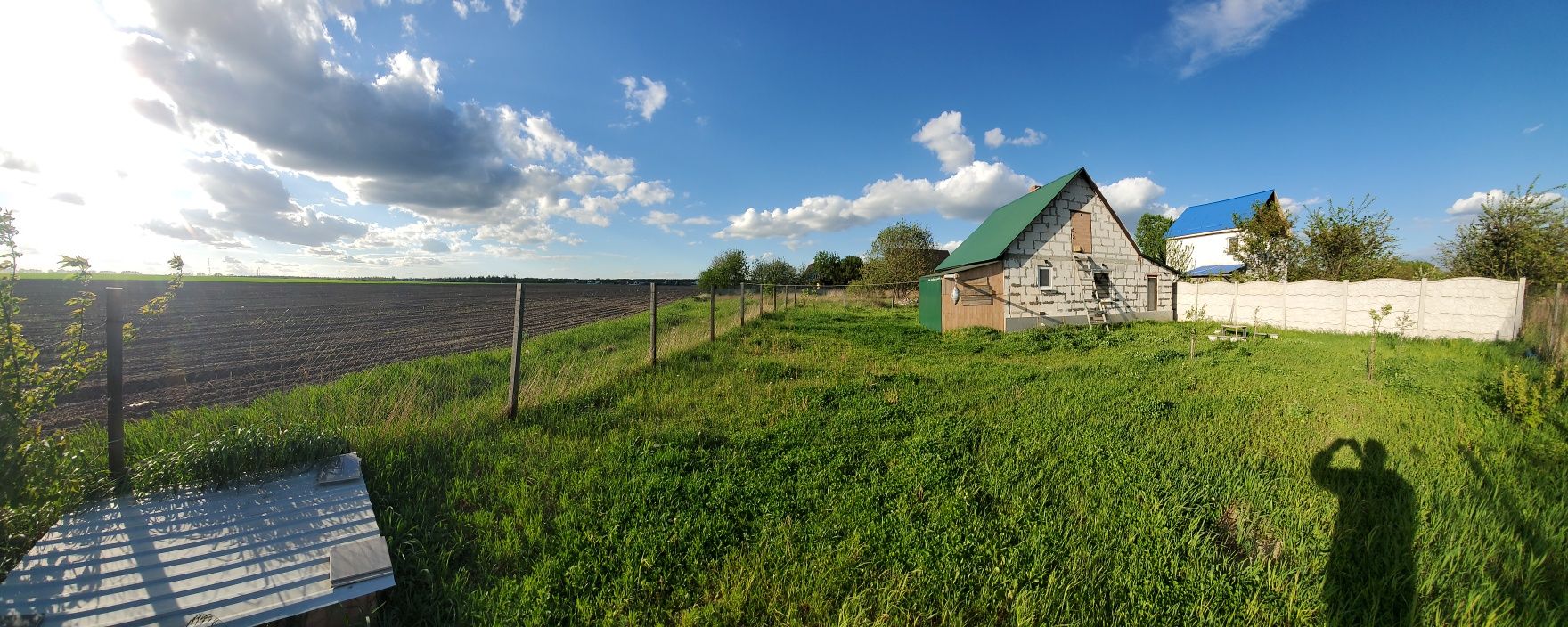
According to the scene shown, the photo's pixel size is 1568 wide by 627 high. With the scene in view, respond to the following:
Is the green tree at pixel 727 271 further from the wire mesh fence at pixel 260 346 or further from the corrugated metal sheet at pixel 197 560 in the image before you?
the corrugated metal sheet at pixel 197 560

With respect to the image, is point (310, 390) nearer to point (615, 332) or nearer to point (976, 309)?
point (615, 332)

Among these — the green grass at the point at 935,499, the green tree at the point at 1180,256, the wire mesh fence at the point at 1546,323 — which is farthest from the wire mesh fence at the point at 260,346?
the green tree at the point at 1180,256

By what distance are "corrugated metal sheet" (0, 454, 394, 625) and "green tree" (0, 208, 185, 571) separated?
0.51 ft

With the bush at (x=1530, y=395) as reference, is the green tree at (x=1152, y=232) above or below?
above

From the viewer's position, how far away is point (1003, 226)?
1678 centimetres

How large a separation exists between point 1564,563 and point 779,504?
15.2ft

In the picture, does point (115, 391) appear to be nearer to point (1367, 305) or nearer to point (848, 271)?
point (1367, 305)

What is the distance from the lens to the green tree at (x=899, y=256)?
32750 millimetres

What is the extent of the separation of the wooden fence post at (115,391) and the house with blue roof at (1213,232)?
3439 centimetres

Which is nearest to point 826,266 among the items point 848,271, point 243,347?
point 848,271

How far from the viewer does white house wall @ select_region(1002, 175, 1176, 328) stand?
49.4ft

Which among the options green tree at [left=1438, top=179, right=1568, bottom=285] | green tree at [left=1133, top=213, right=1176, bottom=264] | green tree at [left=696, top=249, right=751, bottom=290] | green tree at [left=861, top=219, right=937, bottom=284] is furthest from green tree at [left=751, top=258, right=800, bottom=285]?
green tree at [left=1438, top=179, right=1568, bottom=285]

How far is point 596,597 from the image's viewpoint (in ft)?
8.45

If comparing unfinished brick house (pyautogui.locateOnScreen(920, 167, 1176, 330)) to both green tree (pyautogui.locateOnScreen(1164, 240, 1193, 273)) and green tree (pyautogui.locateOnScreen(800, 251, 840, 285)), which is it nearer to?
green tree (pyautogui.locateOnScreen(1164, 240, 1193, 273))
